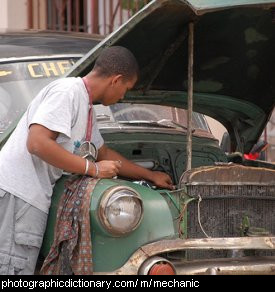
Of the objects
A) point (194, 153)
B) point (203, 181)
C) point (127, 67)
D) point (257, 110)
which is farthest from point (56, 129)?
point (257, 110)

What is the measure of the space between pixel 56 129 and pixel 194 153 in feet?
5.17

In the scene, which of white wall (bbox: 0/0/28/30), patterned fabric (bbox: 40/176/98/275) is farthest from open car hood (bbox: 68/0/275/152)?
white wall (bbox: 0/0/28/30)

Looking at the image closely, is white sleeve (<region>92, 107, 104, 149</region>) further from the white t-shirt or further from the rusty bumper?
the rusty bumper

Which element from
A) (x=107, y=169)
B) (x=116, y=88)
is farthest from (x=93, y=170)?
(x=116, y=88)

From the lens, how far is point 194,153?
17.0 feet

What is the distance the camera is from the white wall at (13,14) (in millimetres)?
10852

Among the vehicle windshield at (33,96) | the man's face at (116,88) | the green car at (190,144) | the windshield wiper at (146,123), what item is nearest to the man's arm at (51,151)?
the green car at (190,144)

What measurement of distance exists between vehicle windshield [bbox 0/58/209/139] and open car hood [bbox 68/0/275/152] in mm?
154

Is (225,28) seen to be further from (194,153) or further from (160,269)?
(160,269)

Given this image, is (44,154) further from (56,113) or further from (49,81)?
(49,81)

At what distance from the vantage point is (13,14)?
10953 millimetres

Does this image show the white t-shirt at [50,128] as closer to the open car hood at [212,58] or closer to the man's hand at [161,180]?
the open car hood at [212,58]

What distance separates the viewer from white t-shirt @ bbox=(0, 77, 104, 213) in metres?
3.85

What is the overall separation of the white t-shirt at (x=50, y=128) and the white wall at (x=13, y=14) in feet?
23.1
